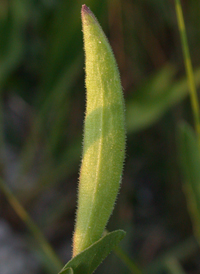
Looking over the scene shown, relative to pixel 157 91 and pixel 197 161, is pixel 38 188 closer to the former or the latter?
pixel 157 91

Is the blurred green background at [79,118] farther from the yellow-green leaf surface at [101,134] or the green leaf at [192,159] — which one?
the yellow-green leaf surface at [101,134]

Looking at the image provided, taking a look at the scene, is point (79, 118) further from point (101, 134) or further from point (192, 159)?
point (101, 134)

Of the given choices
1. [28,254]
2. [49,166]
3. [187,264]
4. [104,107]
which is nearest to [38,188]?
[49,166]

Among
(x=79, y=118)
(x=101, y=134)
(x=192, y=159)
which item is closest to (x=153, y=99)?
(x=79, y=118)

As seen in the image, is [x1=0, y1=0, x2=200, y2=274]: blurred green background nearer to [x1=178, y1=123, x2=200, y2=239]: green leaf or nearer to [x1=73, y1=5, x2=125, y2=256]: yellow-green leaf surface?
[x1=178, y1=123, x2=200, y2=239]: green leaf

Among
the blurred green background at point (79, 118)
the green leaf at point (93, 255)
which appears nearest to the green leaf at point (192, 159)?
the green leaf at point (93, 255)

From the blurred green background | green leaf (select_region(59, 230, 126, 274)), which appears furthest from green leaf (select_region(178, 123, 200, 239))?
the blurred green background
